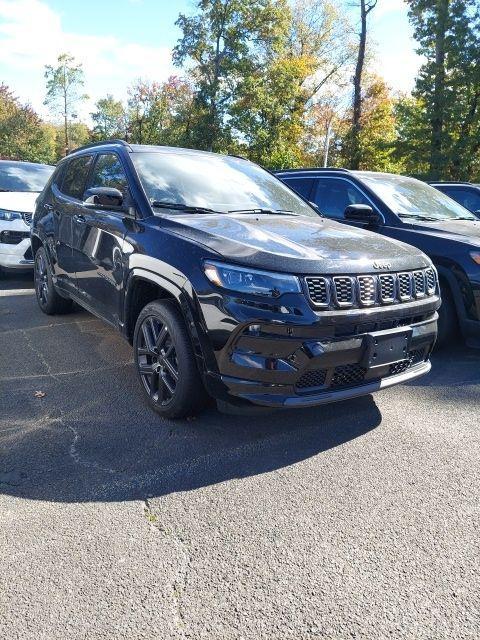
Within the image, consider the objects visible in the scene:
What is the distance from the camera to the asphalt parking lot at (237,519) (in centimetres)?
181

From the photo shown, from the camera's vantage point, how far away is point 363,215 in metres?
5.16

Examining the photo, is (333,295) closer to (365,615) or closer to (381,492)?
(381,492)

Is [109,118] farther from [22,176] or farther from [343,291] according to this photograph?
Answer: [343,291]

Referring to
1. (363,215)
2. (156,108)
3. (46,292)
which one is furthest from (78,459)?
(156,108)

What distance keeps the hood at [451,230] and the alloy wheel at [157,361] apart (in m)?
2.95

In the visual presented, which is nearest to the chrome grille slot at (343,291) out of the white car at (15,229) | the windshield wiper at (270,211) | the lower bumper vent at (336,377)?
the lower bumper vent at (336,377)

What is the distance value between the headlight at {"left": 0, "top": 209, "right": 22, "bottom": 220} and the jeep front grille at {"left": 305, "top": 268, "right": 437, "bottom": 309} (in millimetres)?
5967

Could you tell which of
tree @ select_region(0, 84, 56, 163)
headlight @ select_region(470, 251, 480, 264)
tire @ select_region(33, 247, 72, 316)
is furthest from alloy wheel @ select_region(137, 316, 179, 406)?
tree @ select_region(0, 84, 56, 163)

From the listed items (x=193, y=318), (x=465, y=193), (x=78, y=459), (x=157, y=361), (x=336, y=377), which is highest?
(x=465, y=193)

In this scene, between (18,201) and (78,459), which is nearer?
(78,459)

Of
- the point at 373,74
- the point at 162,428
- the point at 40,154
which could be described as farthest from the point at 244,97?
the point at 162,428

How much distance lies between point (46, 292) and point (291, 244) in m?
3.69

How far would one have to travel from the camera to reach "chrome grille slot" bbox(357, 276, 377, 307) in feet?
9.37

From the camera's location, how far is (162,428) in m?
3.19
